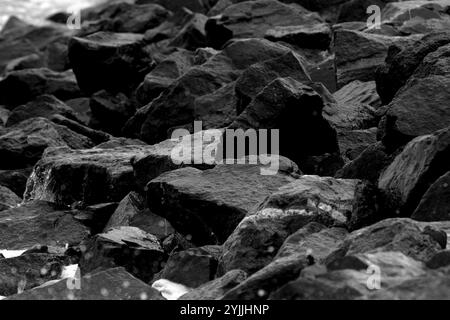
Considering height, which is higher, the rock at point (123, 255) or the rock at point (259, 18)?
the rock at point (259, 18)

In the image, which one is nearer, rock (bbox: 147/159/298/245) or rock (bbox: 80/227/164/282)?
rock (bbox: 80/227/164/282)

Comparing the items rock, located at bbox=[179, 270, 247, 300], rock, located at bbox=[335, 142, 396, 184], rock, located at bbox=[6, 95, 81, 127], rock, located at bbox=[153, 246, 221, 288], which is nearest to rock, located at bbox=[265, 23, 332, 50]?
rock, located at bbox=[6, 95, 81, 127]

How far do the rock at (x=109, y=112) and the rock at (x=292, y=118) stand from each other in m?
6.90

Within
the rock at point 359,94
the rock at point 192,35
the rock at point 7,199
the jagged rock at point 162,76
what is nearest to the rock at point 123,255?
the rock at point 7,199

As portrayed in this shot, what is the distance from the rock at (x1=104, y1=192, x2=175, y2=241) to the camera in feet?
32.7

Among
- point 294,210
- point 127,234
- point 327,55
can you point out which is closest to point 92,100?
point 327,55

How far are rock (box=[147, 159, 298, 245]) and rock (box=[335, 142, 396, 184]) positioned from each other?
66 centimetres

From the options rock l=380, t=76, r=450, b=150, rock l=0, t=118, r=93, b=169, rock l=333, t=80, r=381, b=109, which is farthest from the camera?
rock l=0, t=118, r=93, b=169

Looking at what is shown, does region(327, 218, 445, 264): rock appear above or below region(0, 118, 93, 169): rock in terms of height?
above

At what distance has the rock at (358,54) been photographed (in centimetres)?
1477

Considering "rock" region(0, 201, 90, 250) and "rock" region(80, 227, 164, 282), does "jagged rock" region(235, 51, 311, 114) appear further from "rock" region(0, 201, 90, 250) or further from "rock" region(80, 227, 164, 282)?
"rock" region(80, 227, 164, 282)

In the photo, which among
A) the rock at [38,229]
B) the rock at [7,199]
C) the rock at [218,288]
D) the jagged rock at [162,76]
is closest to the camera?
the rock at [218,288]

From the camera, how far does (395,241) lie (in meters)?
6.25

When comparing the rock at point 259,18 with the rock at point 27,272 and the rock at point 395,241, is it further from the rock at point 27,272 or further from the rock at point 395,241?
the rock at point 395,241
